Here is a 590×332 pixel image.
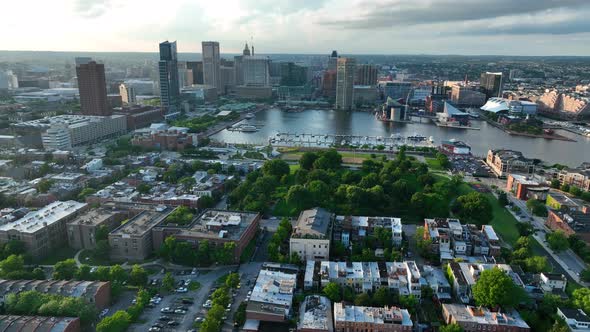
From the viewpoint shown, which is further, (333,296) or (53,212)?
(53,212)

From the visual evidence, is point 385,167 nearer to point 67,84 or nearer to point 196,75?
point 196,75

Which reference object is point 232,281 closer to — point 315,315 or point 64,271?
point 315,315

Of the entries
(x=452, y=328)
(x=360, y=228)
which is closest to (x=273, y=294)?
(x=452, y=328)

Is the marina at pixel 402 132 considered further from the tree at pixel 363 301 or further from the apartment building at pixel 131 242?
the tree at pixel 363 301

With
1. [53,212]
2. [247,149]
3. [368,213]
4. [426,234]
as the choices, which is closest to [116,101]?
[247,149]

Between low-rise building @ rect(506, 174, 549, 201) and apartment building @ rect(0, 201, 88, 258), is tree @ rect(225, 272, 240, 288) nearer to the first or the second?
apartment building @ rect(0, 201, 88, 258)

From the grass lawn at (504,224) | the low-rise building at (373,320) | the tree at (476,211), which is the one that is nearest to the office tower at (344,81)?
the grass lawn at (504,224)
